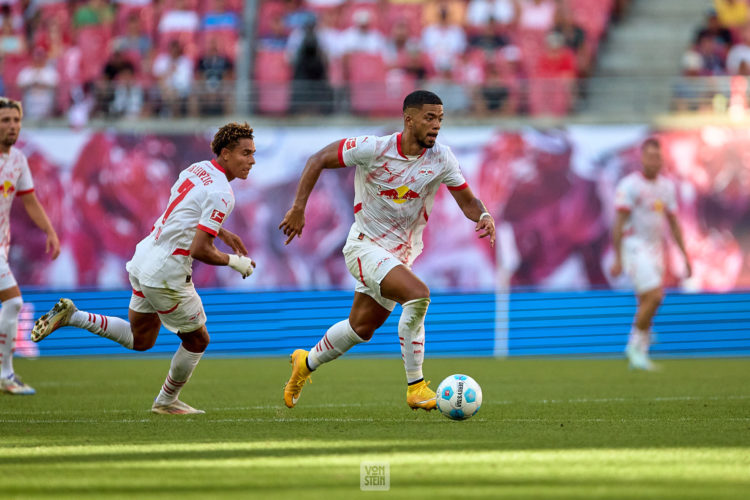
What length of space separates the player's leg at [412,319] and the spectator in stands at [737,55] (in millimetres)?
14598

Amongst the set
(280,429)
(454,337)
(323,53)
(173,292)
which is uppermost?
(323,53)

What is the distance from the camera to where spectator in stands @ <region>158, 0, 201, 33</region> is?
77.3 feet

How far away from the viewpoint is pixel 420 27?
2298 cm

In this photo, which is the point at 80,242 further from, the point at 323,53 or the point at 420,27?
the point at 420,27

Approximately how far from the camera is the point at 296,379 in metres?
8.59

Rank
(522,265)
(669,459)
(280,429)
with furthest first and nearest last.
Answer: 1. (522,265)
2. (280,429)
3. (669,459)

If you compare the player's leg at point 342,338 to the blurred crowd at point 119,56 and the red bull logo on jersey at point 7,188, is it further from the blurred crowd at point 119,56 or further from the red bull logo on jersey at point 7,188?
the blurred crowd at point 119,56

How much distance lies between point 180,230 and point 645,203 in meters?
7.58

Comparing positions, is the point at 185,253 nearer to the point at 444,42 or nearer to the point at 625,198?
the point at 625,198

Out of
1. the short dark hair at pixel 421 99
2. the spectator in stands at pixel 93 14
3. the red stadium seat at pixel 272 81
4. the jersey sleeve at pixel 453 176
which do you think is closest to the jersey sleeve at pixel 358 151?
the short dark hair at pixel 421 99

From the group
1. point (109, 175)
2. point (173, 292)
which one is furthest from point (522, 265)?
point (173, 292)

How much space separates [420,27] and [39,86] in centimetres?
763

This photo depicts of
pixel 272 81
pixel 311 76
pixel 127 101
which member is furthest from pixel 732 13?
pixel 127 101

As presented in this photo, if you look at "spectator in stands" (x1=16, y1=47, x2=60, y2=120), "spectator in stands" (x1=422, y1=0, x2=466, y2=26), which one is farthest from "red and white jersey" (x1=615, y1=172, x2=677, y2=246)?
"spectator in stands" (x1=16, y1=47, x2=60, y2=120)
